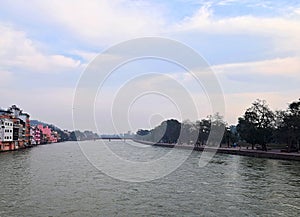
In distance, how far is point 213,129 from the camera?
64.8 meters

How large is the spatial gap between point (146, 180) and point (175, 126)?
68432 mm

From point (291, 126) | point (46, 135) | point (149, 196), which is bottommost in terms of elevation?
point (149, 196)

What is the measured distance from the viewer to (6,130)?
53688 mm

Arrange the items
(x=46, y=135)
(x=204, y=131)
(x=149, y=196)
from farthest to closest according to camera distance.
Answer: (x=46, y=135) → (x=204, y=131) → (x=149, y=196)

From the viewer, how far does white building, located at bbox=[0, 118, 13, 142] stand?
5241cm

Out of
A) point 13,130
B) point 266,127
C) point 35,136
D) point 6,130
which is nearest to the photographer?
point 266,127

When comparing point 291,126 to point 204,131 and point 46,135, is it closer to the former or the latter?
point 204,131

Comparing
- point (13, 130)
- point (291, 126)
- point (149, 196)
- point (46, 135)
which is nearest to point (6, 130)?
point (13, 130)

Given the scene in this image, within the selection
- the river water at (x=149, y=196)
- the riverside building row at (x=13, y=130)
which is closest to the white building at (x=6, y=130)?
the riverside building row at (x=13, y=130)

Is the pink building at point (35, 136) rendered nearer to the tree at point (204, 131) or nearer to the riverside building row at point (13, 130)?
the riverside building row at point (13, 130)

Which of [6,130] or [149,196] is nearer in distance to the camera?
[149,196]

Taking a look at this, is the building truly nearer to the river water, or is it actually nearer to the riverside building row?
the riverside building row

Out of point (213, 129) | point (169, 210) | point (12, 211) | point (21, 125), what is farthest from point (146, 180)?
point (21, 125)

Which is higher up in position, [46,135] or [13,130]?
[46,135]
